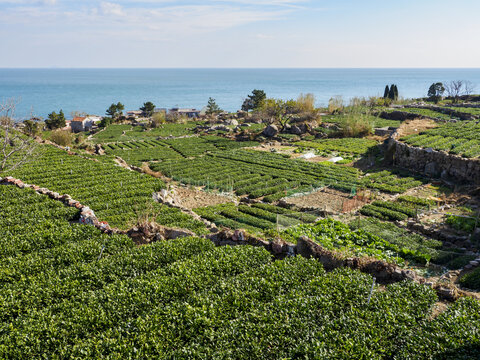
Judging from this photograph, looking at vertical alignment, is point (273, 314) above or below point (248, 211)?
above

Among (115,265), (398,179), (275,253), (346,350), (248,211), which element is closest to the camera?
(346,350)

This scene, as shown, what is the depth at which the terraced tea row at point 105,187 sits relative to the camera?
2348 centimetres

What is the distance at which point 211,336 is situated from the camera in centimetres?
985

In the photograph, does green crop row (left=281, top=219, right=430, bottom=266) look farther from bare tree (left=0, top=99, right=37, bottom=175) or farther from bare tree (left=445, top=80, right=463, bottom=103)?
bare tree (left=445, top=80, right=463, bottom=103)

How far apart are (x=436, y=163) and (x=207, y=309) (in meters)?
40.3

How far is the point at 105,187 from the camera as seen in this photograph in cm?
2861

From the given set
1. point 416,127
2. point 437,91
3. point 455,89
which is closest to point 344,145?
point 416,127

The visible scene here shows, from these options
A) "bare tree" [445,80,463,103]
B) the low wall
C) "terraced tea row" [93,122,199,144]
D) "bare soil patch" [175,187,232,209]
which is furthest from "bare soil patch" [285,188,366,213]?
"bare tree" [445,80,463,103]

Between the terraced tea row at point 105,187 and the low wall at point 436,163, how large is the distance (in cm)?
3236

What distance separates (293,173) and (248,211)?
15124 millimetres

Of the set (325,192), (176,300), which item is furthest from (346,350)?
(325,192)

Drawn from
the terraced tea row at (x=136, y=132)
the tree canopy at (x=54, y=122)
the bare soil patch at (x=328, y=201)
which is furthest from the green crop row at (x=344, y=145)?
the tree canopy at (x=54, y=122)

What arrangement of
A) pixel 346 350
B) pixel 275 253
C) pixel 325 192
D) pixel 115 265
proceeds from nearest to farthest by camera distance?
pixel 346 350
pixel 115 265
pixel 275 253
pixel 325 192

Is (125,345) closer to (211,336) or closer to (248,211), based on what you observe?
(211,336)
